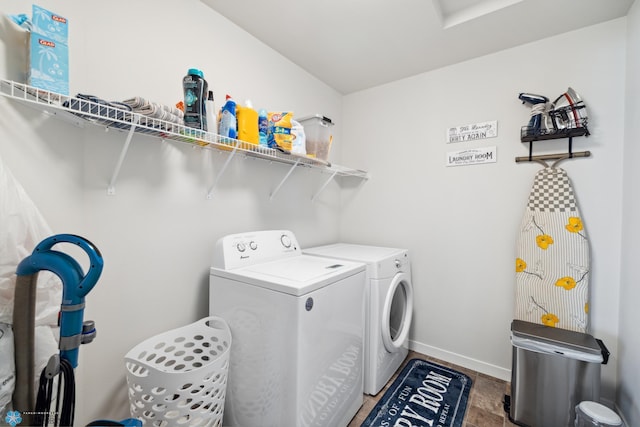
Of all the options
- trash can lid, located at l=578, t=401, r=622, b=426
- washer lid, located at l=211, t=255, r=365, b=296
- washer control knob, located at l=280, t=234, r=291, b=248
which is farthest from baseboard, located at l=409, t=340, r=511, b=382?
washer control knob, located at l=280, t=234, r=291, b=248

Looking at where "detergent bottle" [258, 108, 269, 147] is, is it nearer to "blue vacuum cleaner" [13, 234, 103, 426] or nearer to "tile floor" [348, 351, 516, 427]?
"blue vacuum cleaner" [13, 234, 103, 426]

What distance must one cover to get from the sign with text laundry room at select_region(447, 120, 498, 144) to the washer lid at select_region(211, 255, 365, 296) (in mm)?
1377

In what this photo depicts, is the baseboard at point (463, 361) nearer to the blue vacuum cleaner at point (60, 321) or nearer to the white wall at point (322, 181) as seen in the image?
the white wall at point (322, 181)

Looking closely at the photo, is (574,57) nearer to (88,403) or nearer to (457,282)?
(457,282)

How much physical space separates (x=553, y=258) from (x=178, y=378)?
2260mm

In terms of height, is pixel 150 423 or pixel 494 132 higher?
pixel 494 132

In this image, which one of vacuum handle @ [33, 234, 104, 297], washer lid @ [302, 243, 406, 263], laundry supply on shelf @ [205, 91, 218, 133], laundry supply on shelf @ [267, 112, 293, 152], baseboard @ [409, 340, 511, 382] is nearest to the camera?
vacuum handle @ [33, 234, 104, 297]

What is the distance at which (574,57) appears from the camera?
A: 5.99 ft

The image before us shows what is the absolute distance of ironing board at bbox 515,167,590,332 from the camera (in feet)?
5.73

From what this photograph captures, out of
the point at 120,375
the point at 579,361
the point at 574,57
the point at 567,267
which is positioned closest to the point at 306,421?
the point at 120,375

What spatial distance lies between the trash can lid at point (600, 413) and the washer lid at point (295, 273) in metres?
1.26

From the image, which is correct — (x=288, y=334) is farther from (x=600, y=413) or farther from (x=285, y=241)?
(x=600, y=413)

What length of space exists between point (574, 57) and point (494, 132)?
0.61 metres

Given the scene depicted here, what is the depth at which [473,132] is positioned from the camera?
2186mm
